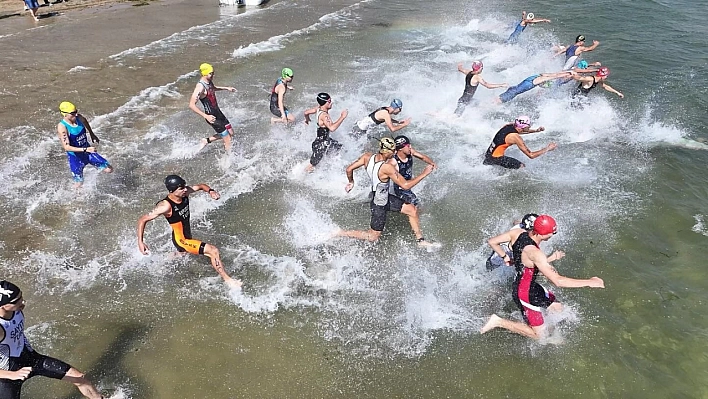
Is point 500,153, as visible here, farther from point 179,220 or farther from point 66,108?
point 66,108

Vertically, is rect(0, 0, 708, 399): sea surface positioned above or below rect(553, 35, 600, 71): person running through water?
below

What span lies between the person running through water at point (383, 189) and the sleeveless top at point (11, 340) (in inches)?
172

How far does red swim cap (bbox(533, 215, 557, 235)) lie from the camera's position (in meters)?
4.99

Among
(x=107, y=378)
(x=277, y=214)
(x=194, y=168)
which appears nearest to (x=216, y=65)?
(x=194, y=168)

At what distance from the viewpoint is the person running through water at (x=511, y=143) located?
8.25 metres

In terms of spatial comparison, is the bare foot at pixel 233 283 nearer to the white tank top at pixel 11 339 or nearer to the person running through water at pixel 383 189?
the person running through water at pixel 383 189

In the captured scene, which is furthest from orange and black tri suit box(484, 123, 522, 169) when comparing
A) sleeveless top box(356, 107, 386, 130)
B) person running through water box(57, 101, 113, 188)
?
person running through water box(57, 101, 113, 188)

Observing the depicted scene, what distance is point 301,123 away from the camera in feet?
36.7

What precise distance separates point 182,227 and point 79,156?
136 inches

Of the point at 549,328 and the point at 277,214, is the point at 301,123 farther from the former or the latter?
the point at 549,328

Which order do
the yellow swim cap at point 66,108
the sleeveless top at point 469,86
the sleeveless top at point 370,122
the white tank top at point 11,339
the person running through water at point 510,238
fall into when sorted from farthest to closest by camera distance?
the sleeveless top at point 469,86 < the sleeveless top at point 370,122 < the yellow swim cap at point 66,108 < the person running through water at point 510,238 < the white tank top at point 11,339

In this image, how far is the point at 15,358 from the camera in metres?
4.10

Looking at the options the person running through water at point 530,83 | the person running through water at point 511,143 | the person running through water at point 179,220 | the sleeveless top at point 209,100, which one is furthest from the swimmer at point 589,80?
the person running through water at point 179,220

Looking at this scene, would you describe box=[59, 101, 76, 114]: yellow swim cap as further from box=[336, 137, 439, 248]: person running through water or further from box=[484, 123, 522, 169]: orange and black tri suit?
box=[484, 123, 522, 169]: orange and black tri suit
